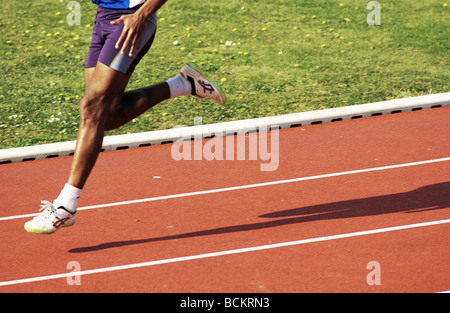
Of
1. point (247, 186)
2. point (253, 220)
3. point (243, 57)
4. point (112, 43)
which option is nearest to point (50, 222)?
point (112, 43)

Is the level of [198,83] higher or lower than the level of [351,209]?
higher

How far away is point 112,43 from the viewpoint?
15.2ft

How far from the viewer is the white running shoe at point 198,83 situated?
18.4ft

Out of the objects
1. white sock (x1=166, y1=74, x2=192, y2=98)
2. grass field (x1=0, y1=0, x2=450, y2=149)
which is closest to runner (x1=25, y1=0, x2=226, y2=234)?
white sock (x1=166, y1=74, x2=192, y2=98)

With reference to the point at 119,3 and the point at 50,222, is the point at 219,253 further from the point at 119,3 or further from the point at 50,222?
the point at 119,3

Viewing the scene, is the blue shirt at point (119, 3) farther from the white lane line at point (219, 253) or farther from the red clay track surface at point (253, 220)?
the white lane line at point (219, 253)

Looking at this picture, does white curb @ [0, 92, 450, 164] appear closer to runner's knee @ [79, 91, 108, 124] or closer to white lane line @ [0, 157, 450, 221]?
white lane line @ [0, 157, 450, 221]

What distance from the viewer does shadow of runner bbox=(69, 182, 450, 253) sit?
16.0ft

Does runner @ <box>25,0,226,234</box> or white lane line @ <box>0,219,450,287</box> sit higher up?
runner @ <box>25,0,226,234</box>

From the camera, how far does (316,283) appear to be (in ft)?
13.5

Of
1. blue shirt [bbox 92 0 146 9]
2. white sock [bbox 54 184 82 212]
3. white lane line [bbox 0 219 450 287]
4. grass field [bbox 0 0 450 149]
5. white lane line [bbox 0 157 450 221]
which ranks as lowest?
white lane line [bbox 0 219 450 287]

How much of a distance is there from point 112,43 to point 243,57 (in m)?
4.89

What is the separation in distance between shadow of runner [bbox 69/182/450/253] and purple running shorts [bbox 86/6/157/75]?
1131 millimetres

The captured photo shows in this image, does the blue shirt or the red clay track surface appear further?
the blue shirt
